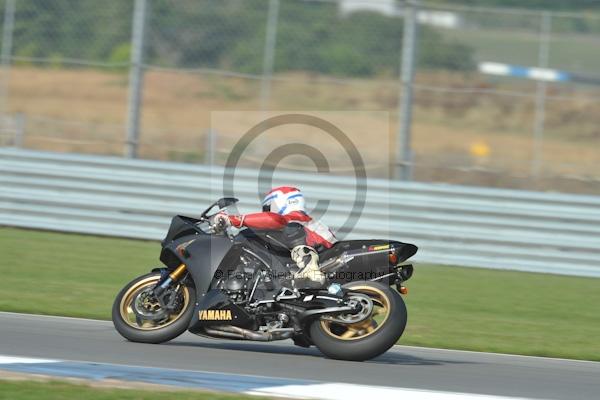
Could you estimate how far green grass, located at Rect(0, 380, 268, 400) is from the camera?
6.35 metres

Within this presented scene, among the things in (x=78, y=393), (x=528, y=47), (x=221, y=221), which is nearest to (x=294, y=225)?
(x=221, y=221)

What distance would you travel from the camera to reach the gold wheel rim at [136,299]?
28.1 feet

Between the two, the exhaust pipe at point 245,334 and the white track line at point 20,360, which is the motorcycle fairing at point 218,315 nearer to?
the exhaust pipe at point 245,334

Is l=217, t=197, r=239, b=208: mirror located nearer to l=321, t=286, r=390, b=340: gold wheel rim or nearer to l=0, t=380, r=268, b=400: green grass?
l=321, t=286, r=390, b=340: gold wheel rim

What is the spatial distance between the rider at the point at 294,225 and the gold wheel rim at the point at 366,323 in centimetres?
33

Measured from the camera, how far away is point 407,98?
14.8m

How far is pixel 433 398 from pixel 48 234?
30.3 feet

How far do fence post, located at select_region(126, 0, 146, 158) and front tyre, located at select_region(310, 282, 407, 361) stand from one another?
7.78 metres

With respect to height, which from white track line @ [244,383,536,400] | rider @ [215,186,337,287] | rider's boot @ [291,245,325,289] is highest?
rider @ [215,186,337,287]

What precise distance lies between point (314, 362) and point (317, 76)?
12.0 m

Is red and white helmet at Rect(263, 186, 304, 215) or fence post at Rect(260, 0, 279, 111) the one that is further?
fence post at Rect(260, 0, 279, 111)

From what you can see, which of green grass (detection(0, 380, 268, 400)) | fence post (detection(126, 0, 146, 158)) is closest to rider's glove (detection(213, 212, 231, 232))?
green grass (detection(0, 380, 268, 400))

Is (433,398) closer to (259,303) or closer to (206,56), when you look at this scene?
(259,303)

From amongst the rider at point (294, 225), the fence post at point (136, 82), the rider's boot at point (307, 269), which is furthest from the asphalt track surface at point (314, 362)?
the fence post at point (136, 82)
